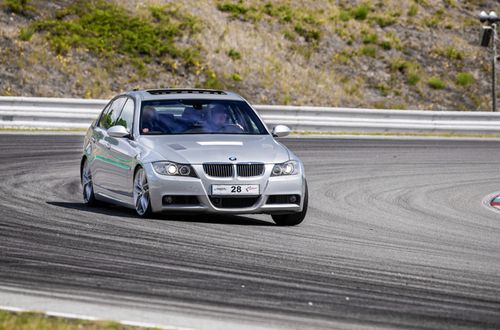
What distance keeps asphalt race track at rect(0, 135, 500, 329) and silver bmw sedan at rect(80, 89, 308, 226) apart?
0.26 meters

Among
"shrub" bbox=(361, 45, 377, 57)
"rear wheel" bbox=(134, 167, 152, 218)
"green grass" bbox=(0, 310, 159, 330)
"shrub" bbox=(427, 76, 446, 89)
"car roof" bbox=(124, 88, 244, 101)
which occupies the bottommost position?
"shrub" bbox=(427, 76, 446, 89)

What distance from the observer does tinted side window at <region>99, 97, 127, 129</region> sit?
13773 millimetres

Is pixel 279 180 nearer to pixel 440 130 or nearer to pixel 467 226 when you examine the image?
pixel 467 226

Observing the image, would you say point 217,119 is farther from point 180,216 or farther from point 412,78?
point 412,78

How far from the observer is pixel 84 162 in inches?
562

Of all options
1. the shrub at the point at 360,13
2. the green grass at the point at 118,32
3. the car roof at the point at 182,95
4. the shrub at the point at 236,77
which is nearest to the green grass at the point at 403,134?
the shrub at the point at 236,77

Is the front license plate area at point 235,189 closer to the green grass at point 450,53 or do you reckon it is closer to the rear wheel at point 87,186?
the rear wheel at point 87,186

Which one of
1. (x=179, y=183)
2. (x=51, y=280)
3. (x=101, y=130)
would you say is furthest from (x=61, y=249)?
(x=101, y=130)

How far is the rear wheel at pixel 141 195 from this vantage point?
12.0 m

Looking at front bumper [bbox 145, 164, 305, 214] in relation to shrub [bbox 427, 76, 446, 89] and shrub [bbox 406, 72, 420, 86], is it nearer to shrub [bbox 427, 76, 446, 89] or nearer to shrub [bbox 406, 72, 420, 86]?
shrub [bbox 406, 72, 420, 86]

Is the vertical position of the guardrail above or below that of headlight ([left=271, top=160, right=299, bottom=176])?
below

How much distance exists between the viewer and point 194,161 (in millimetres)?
11664

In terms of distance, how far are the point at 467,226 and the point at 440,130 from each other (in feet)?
58.5

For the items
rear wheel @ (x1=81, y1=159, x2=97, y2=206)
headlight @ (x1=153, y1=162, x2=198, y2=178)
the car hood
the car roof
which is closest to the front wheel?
the car hood
